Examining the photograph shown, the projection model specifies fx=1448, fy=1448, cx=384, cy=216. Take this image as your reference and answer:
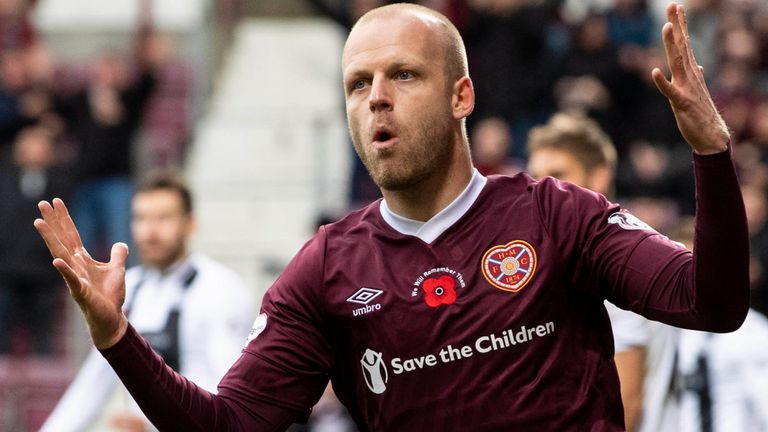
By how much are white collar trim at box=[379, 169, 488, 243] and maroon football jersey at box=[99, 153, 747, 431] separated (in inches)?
0.8

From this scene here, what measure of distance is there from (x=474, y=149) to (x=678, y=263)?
24.0 feet

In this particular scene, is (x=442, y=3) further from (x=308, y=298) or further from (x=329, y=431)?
(x=308, y=298)

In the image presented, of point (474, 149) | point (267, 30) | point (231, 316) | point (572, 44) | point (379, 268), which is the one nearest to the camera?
point (379, 268)

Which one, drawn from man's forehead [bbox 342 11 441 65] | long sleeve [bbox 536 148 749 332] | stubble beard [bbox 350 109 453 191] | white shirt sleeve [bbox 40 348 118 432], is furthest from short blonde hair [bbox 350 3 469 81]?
white shirt sleeve [bbox 40 348 118 432]

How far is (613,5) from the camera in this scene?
40.5 ft

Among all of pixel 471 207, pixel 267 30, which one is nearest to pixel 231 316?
pixel 471 207

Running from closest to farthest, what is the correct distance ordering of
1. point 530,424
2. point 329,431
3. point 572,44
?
point 530,424 → point 329,431 → point 572,44

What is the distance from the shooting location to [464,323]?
139 inches

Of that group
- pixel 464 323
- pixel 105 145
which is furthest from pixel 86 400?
→ pixel 105 145

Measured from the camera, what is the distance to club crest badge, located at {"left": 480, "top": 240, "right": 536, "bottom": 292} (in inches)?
139

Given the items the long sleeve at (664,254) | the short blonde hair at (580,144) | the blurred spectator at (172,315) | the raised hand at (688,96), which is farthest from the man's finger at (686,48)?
the blurred spectator at (172,315)

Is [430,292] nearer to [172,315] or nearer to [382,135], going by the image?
[382,135]

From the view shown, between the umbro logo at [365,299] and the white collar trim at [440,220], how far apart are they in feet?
0.64

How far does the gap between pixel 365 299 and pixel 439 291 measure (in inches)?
7.6
